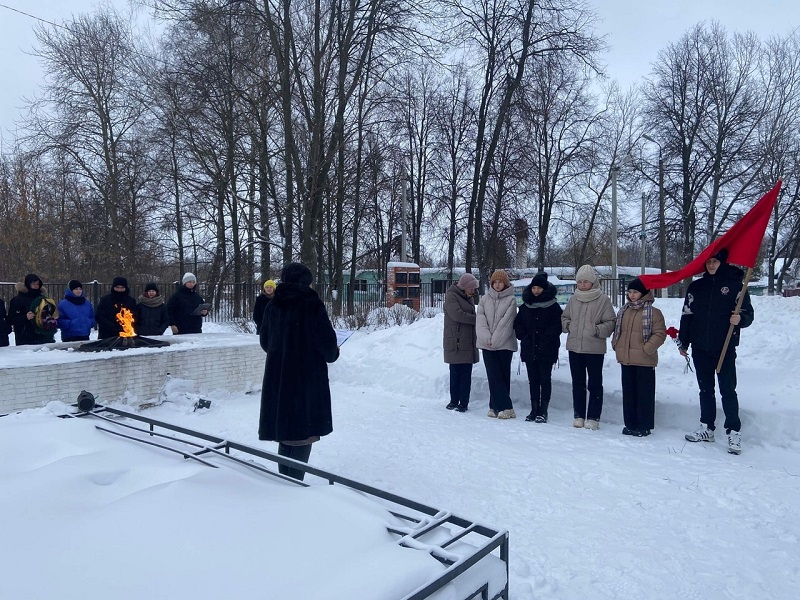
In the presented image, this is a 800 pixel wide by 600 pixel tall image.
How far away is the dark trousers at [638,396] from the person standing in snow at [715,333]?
0.46 m

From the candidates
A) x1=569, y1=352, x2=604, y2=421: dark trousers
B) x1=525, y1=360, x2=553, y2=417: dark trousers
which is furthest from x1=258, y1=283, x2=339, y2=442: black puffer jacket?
x1=569, y1=352, x2=604, y2=421: dark trousers

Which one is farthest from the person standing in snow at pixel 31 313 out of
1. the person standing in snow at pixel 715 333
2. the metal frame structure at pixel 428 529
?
the person standing in snow at pixel 715 333

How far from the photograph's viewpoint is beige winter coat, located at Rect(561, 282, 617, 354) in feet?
22.2

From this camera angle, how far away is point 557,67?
19.6 m

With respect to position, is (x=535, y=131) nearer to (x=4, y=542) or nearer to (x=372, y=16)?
(x=372, y=16)

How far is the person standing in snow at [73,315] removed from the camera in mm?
8680

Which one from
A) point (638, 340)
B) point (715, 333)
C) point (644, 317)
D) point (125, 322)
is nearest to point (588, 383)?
point (638, 340)

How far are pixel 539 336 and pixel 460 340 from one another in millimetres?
1174

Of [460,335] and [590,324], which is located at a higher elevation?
[590,324]

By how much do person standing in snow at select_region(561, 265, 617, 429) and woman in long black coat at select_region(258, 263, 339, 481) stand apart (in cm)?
357

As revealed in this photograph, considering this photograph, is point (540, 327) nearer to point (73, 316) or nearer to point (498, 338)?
point (498, 338)

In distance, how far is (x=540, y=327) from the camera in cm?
712

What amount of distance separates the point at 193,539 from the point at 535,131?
27.8 m

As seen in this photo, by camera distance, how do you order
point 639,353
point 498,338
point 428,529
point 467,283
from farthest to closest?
point 467,283 < point 498,338 < point 639,353 < point 428,529
